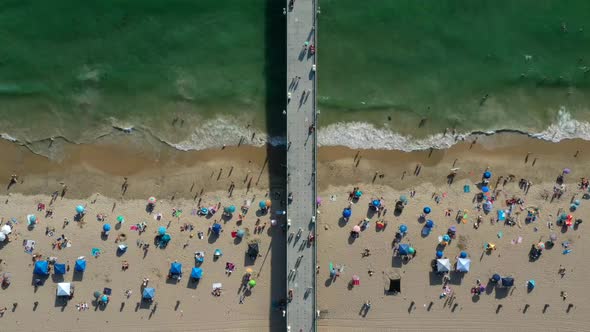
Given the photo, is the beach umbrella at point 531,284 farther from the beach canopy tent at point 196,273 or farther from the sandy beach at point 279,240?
the beach canopy tent at point 196,273

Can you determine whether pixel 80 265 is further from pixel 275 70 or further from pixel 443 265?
pixel 443 265

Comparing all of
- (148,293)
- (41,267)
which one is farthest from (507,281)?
(41,267)

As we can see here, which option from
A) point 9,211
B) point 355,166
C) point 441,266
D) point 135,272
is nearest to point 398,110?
Result: point 355,166

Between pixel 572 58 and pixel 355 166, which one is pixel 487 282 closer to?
pixel 355 166

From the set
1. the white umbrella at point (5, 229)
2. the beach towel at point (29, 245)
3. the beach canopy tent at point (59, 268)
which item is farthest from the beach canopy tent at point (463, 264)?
the white umbrella at point (5, 229)

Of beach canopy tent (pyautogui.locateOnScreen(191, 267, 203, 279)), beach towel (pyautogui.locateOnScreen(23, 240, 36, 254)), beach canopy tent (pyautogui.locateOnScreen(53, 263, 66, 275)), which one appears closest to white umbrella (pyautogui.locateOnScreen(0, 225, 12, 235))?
beach towel (pyautogui.locateOnScreen(23, 240, 36, 254))

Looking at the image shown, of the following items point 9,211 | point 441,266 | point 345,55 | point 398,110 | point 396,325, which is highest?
point 345,55
